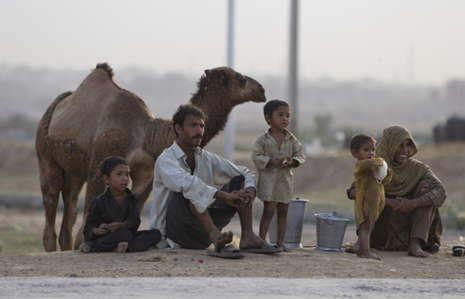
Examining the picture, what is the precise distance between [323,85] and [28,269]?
428 feet

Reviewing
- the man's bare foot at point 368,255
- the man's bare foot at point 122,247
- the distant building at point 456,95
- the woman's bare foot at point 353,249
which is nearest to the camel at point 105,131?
the man's bare foot at point 122,247

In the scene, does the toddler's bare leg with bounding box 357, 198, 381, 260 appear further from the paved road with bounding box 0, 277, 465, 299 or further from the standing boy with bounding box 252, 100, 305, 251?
the paved road with bounding box 0, 277, 465, 299

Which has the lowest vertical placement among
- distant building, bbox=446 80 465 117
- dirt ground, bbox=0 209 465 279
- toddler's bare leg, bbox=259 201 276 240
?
dirt ground, bbox=0 209 465 279

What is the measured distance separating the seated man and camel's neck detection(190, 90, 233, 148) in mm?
1529

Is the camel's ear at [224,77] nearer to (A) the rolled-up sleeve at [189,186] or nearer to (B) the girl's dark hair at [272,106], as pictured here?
(B) the girl's dark hair at [272,106]

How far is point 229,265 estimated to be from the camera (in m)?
6.84

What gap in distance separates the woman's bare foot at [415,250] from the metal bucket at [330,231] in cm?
67

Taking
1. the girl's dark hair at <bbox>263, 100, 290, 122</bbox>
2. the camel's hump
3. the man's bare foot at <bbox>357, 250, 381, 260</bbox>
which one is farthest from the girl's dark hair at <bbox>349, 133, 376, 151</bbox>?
the camel's hump

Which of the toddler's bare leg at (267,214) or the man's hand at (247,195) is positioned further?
the toddler's bare leg at (267,214)

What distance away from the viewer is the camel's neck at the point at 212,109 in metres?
9.40

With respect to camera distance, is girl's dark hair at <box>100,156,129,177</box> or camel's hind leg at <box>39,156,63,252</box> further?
camel's hind leg at <box>39,156,63,252</box>

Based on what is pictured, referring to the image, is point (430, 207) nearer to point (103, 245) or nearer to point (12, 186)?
point (103, 245)

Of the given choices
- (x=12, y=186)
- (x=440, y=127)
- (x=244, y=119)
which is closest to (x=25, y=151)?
(x=12, y=186)

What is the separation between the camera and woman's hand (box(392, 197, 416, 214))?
7.99m
